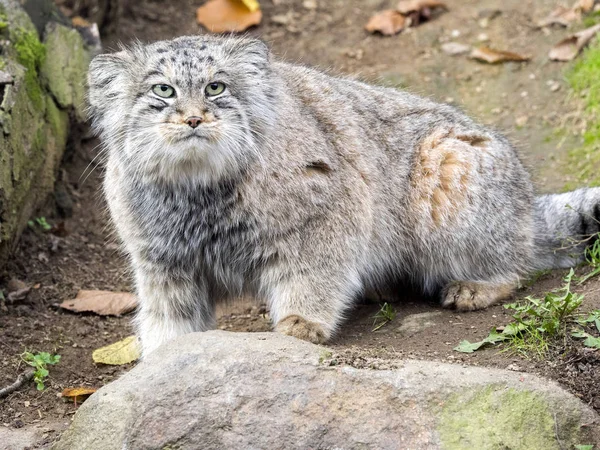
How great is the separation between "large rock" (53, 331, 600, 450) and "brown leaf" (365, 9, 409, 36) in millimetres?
7072

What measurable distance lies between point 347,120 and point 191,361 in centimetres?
255

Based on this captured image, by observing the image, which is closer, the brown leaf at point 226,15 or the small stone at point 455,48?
the small stone at point 455,48

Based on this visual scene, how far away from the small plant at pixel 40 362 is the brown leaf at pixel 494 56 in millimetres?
6253

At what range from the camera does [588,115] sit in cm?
952

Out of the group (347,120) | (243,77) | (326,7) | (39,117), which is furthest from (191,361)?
(326,7)

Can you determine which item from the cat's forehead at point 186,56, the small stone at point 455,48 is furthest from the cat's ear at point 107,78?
the small stone at point 455,48

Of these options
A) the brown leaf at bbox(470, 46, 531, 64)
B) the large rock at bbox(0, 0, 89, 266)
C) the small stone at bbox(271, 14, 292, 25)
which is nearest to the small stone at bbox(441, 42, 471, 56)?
the brown leaf at bbox(470, 46, 531, 64)

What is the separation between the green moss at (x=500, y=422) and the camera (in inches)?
194

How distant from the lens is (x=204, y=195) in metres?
6.22

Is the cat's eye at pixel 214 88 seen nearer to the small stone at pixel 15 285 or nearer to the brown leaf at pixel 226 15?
the small stone at pixel 15 285

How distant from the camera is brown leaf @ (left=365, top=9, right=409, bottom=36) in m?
11.6

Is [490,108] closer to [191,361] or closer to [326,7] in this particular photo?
[326,7]

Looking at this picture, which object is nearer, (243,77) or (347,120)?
(243,77)

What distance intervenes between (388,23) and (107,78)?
5960 mm
